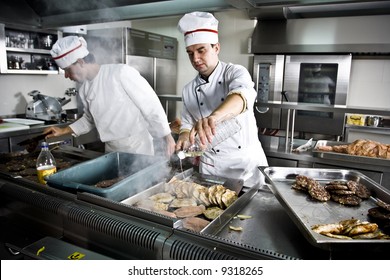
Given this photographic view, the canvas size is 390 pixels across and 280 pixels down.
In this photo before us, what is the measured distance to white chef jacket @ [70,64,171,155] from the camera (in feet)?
9.14

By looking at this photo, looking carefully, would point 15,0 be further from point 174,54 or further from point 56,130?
point 174,54

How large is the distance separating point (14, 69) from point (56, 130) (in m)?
2.21

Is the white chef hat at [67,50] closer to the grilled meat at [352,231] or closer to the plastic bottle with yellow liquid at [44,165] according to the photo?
the plastic bottle with yellow liquid at [44,165]

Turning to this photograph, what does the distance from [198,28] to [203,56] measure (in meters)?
0.20

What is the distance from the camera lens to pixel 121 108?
285 cm

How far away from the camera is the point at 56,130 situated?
2443mm

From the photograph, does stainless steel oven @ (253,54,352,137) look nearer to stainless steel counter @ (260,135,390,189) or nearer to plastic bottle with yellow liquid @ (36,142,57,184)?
stainless steel counter @ (260,135,390,189)

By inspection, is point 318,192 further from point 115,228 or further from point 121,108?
point 121,108

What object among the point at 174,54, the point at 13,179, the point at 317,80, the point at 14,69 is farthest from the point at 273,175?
the point at 174,54

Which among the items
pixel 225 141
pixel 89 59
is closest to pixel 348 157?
pixel 225 141

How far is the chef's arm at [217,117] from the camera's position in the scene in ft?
4.55

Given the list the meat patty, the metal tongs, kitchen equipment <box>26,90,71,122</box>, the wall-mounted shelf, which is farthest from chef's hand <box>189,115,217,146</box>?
the wall-mounted shelf

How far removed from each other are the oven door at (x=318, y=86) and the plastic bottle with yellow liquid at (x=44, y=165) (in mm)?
3928

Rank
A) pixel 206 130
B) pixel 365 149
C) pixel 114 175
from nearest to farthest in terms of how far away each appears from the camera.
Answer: pixel 206 130 < pixel 114 175 < pixel 365 149
